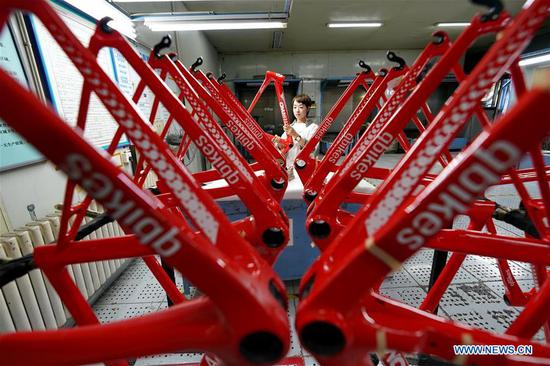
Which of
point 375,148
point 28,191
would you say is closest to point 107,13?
point 28,191

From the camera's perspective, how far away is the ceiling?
4.70 metres

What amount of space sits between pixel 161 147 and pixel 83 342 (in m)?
0.44

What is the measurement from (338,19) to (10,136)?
5.76 m

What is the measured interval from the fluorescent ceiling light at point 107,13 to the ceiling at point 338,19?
39 centimetres

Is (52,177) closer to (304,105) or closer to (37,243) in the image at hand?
(37,243)

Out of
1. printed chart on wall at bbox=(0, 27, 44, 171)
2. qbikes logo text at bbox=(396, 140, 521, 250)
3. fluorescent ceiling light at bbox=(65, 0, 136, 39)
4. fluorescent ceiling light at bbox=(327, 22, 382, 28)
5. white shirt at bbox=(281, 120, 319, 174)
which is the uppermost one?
fluorescent ceiling light at bbox=(327, 22, 382, 28)

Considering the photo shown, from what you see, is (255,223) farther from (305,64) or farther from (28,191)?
(305,64)

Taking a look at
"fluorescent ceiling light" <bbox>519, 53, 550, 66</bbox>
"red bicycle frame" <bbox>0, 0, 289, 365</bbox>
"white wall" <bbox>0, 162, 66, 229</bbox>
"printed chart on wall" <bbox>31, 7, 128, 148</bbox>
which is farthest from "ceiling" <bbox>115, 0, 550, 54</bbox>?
"red bicycle frame" <bbox>0, 0, 289, 365</bbox>

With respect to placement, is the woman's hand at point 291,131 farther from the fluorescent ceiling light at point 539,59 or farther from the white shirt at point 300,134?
the fluorescent ceiling light at point 539,59

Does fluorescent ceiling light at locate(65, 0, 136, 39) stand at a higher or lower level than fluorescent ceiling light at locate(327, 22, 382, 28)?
lower

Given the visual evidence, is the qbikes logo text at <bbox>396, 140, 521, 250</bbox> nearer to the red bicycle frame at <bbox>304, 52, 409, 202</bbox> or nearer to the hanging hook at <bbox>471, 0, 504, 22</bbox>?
the hanging hook at <bbox>471, 0, 504, 22</bbox>

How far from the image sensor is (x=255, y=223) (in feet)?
3.49

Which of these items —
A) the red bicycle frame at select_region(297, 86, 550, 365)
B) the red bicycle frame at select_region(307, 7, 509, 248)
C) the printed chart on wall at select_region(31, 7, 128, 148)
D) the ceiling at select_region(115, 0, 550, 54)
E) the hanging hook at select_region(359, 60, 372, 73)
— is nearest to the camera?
the red bicycle frame at select_region(297, 86, 550, 365)

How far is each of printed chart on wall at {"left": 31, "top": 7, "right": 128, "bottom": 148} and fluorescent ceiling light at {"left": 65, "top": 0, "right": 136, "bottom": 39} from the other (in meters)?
0.08
